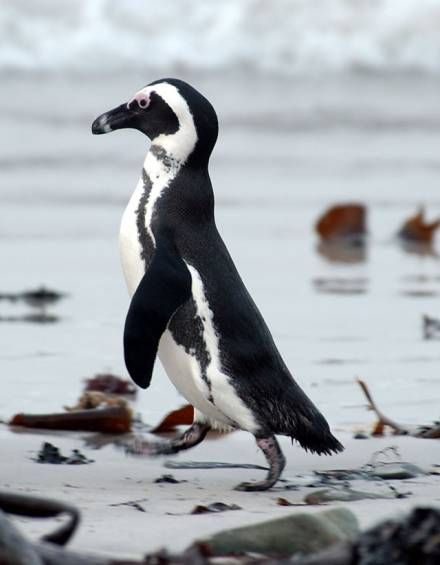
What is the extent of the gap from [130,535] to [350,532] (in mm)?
491

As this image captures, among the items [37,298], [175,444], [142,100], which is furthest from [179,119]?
[37,298]

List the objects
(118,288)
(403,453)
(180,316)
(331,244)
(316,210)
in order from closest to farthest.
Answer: (180,316)
(403,453)
(118,288)
(331,244)
(316,210)

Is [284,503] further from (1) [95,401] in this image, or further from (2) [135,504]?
(1) [95,401]

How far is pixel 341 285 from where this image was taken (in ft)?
27.2

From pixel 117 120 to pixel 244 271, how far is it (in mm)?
3536

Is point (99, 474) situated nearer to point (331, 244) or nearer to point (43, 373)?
point (43, 373)

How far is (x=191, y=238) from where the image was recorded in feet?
15.3

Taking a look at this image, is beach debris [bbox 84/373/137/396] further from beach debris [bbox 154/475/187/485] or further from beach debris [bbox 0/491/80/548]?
beach debris [bbox 0/491/80/548]

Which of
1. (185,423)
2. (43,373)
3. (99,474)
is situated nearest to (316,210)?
(43,373)

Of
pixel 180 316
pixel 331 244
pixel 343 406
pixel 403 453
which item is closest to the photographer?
pixel 180 316

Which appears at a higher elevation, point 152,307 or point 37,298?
point 37,298

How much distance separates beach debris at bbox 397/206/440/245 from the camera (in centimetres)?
959

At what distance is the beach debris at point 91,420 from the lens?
522cm

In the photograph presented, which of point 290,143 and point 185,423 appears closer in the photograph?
point 185,423
